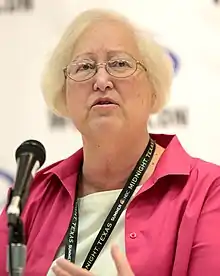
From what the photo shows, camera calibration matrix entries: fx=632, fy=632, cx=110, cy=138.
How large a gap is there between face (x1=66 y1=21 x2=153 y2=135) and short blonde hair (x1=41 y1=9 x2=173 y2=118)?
0.02 meters

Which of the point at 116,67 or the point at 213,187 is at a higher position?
the point at 116,67

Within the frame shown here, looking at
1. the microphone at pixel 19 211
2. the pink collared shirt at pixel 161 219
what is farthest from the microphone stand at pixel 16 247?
the pink collared shirt at pixel 161 219

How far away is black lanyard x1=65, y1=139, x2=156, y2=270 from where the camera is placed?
49.8 inches

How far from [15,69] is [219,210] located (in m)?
0.95

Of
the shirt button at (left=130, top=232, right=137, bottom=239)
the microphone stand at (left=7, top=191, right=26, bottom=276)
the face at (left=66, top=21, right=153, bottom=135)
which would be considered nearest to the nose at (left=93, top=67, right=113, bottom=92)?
the face at (left=66, top=21, right=153, bottom=135)

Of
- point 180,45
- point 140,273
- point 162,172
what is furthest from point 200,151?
point 140,273

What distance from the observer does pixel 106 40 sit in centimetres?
136

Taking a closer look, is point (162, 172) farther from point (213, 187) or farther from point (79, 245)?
point (79, 245)

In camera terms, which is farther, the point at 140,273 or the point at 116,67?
the point at 116,67

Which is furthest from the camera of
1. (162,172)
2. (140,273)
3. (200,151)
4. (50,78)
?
(200,151)

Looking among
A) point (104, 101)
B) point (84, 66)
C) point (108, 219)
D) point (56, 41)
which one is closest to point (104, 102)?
point (104, 101)

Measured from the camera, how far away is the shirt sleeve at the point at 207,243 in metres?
1.16

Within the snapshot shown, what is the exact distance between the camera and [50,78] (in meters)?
1.47

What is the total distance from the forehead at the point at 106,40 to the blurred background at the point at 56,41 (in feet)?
1.49
